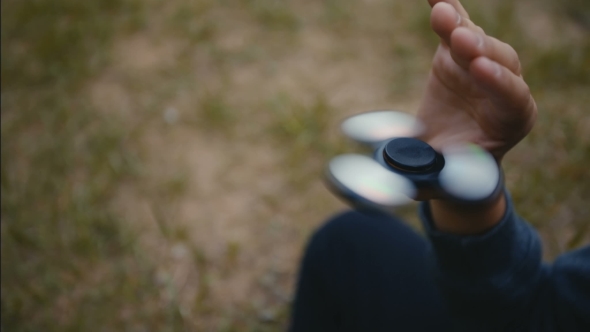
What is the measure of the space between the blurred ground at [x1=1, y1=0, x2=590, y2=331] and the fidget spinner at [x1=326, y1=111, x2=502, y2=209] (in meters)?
0.71

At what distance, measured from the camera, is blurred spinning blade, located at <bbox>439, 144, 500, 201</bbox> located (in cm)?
45

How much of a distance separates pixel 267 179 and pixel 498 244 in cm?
84

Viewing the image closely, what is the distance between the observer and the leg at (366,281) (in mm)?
662

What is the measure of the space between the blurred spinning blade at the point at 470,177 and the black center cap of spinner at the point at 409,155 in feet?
0.06

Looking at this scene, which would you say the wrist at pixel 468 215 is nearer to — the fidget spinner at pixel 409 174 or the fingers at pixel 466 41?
the fidget spinner at pixel 409 174

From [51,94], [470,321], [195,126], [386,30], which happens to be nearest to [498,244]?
[470,321]

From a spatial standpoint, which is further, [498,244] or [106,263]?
[106,263]

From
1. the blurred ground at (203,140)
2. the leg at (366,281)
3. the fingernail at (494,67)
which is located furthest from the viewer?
the blurred ground at (203,140)

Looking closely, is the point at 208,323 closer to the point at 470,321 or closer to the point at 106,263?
the point at 106,263

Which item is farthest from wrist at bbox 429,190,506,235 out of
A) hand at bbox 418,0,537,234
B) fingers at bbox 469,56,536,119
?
fingers at bbox 469,56,536,119

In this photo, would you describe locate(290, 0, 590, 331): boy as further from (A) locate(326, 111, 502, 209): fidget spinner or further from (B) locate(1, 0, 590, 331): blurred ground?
(B) locate(1, 0, 590, 331): blurred ground

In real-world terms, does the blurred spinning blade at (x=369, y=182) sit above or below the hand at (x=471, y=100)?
below

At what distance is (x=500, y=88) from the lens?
17.1 inches

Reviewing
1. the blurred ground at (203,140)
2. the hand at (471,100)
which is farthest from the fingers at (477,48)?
the blurred ground at (203,140)
